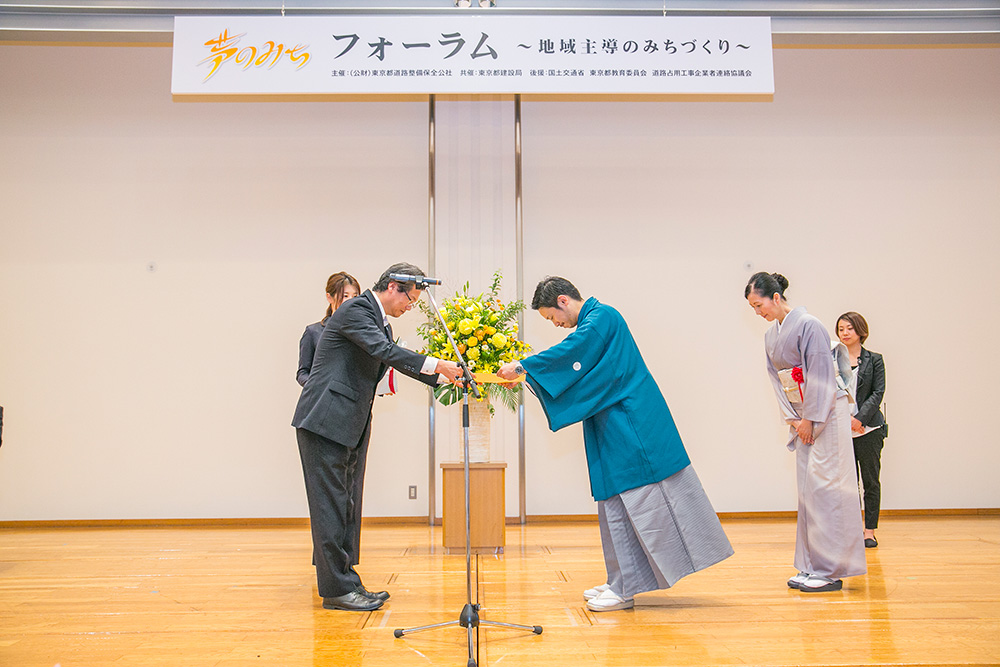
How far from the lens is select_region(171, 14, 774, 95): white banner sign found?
4.53 metres

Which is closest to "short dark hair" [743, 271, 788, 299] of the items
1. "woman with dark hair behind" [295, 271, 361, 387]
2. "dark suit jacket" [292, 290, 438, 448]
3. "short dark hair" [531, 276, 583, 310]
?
"short dark hair" [531, 276, 583, 310]

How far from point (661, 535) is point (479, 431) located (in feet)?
5.33

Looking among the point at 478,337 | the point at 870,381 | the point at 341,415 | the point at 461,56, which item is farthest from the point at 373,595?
the point at 870,381

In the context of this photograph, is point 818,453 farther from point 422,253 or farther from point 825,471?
point 422,253

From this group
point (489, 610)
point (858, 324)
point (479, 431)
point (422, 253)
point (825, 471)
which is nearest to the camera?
point (489, 610)

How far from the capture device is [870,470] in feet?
14.9

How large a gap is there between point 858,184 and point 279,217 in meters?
4.69

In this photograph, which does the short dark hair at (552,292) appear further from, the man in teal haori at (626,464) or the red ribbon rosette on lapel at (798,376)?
the red ribbon rosette on lapel at (798,376)

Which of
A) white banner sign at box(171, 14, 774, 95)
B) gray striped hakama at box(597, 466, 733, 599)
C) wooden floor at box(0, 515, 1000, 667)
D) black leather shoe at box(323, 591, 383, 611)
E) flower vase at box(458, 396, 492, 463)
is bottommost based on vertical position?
wooden floor at box(0, 515, 1000, 667)

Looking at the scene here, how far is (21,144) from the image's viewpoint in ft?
19.0

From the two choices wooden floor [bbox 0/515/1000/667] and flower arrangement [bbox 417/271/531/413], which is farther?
flower arrangement [bbox 417/271/531/413]

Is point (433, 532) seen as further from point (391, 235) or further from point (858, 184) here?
point (858, 184)

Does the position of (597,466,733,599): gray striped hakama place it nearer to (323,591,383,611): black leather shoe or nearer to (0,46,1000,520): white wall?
(323,591,383,611): black leather shoe

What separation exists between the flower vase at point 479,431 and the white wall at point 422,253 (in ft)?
4.23
